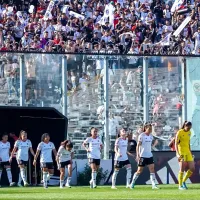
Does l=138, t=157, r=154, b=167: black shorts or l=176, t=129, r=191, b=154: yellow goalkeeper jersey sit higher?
l=176, t=129, r=191, b=154: yellow goalkeeper jersey

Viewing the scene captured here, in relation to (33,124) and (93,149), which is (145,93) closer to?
(93,149)

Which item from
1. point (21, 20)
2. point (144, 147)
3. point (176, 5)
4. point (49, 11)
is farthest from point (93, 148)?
point (176, 5)

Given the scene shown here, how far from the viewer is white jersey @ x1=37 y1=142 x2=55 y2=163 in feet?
107

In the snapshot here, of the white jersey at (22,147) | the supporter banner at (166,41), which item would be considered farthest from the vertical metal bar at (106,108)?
the supporter banner at (166,41)

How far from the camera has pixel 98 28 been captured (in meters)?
41.4

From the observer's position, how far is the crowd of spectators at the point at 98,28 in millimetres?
38781

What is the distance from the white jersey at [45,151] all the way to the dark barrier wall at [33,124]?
2131mm

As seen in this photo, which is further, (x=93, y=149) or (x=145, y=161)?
(x=93, y=149)

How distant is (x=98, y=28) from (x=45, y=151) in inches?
399

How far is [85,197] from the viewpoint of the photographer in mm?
25062

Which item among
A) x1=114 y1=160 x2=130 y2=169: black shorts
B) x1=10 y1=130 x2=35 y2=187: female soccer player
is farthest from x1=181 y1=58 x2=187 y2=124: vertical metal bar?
x1=10 y1=130 x2=35 y2=187: female soccer player

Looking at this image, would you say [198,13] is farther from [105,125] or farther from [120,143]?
[120,143]

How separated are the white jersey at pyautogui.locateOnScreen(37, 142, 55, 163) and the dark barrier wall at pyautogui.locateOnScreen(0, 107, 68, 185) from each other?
2131 mm

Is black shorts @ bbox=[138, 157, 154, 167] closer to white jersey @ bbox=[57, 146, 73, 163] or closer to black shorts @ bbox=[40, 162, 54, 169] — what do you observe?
white jersey @ bbox=[57, 146, 73, 163]
